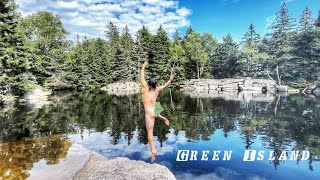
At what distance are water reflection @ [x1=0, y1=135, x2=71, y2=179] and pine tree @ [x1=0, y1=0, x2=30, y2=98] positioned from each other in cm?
1579

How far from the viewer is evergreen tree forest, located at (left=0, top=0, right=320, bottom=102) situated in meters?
50.5

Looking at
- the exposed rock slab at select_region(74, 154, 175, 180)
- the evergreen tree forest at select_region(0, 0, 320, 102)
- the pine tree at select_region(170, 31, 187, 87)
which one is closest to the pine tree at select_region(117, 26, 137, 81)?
the evergreen tree forest at select_region(0, 0, 320, 102)

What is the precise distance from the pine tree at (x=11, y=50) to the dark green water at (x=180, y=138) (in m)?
4.64

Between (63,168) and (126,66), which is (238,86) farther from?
(63,168)

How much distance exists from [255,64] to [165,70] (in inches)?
773

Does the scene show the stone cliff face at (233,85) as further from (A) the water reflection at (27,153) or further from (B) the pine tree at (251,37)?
(A) the water reflection at (27,153)

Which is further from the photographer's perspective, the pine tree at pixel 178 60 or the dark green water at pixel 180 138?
the pine tree at pixel 178 60

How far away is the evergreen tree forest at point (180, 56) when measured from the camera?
50.5 metres

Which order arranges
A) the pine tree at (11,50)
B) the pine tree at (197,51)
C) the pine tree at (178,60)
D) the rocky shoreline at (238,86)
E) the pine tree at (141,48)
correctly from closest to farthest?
the pine tree at (11,50)
the rocky shoreline at (238,86)
the pine tree at (178,60)
the pine tree at (197,51)
the pine tree at (141,48)

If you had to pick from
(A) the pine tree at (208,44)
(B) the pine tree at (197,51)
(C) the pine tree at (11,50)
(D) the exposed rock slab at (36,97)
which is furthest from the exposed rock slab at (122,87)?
(C) the pine tree at (11,50)

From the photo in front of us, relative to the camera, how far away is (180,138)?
1550 cm

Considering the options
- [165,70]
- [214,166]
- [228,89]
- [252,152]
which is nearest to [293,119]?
[252,152]

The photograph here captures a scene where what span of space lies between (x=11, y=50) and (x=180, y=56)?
122 feet

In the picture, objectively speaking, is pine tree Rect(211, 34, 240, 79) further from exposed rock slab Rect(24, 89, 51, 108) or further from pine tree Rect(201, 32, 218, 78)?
→ exposed rock slab Rect(24, 89, 51, 108)
